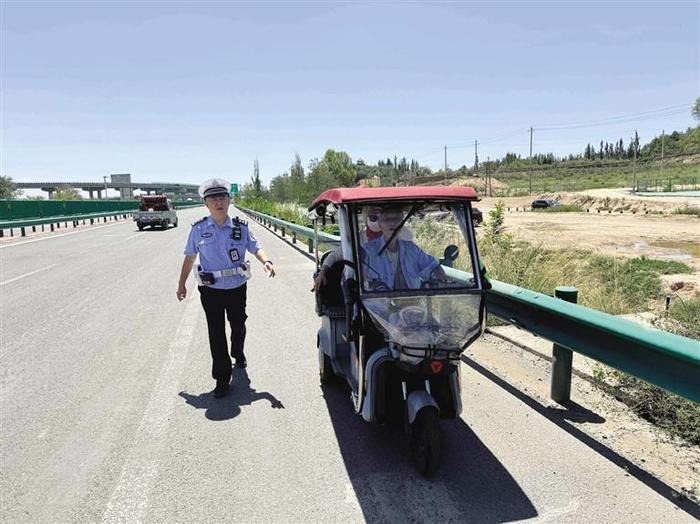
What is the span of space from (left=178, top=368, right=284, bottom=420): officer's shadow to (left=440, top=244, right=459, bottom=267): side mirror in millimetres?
1936

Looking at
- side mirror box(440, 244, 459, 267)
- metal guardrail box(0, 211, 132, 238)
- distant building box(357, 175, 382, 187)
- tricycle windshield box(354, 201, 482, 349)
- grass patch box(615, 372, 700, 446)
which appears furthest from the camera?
metal guardrail box(0, 211, 132, 238)

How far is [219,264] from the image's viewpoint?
504 centimetres

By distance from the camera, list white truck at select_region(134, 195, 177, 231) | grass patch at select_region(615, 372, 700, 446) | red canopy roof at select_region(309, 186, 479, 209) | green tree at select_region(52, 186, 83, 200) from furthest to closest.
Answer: green tree at select_region(52, 186, 83, 200), white truck at select_region(134, 195, 177, 231), grass patch at select_region(615, 372, 700, 446), red canopy roof at select_region(309, 186, 479, 209)

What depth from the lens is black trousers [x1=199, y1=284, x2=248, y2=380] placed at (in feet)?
16.3

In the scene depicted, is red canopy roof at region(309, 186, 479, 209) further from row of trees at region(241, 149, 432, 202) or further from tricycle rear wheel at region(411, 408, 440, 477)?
row of trees at region(241, 149, 432, 202)

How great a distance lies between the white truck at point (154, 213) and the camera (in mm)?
32656

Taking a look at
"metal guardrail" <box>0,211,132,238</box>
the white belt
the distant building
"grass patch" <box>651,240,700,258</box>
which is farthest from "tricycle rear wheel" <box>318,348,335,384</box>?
"metal guardrail" <box>0,211,132,238</box>

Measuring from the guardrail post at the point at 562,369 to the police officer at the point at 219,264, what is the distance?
2.65 m

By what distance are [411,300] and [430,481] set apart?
1189 mm

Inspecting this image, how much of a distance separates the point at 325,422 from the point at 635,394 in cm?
262

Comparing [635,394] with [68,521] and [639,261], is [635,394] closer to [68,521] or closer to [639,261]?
[68,521]

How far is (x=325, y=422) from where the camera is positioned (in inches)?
170

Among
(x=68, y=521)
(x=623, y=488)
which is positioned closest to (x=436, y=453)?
(x=623, y=488)

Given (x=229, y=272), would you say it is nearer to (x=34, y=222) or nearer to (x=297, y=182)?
(x=34, y=222)
